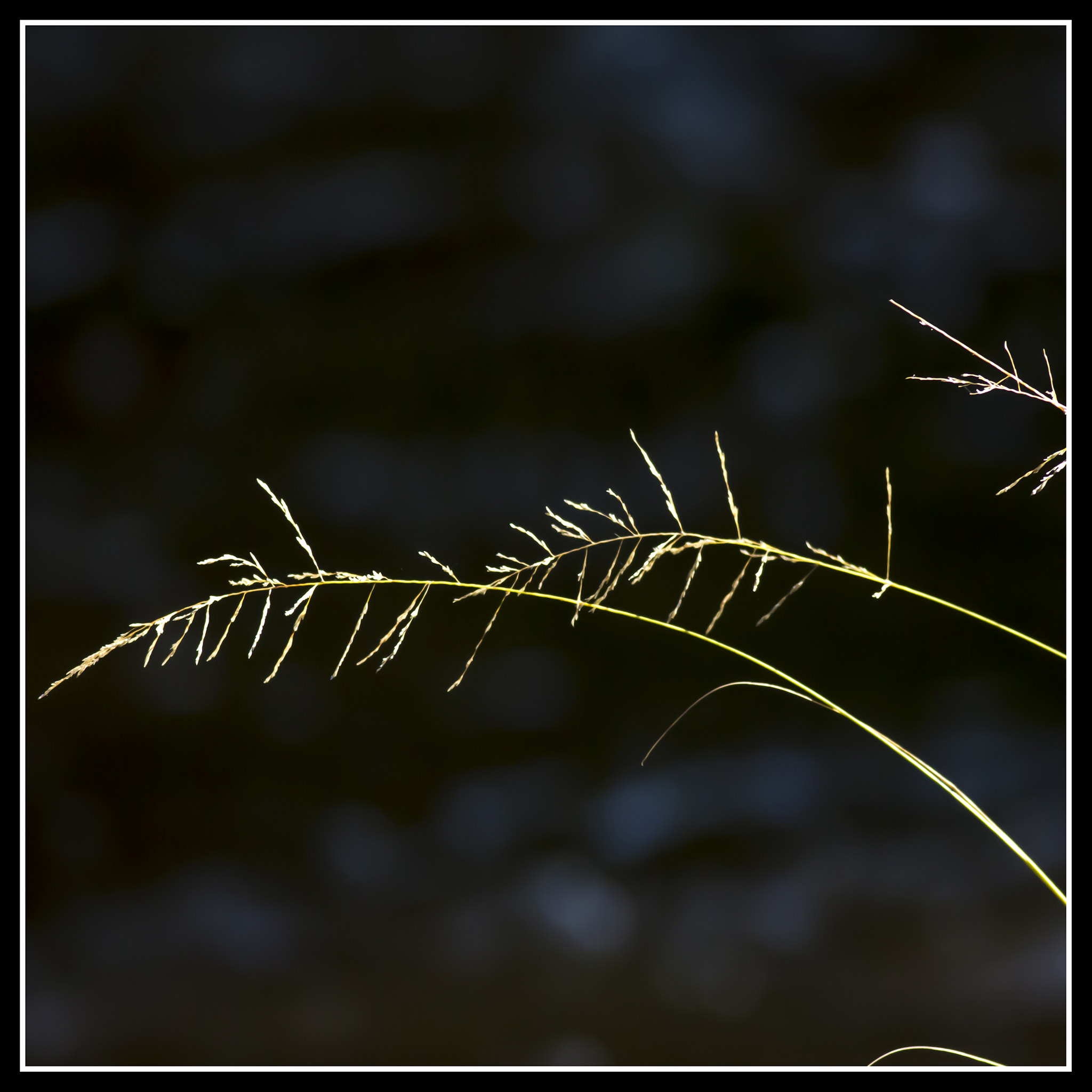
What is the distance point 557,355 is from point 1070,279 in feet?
2.10

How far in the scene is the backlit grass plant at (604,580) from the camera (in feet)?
1.43

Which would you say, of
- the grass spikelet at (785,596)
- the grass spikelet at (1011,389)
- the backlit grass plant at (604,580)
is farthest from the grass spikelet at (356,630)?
the grass spikelet at (1011,389)

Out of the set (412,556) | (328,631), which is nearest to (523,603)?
(412,556)

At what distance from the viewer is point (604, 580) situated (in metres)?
0.48

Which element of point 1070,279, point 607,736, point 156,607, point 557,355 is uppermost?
point 557,355

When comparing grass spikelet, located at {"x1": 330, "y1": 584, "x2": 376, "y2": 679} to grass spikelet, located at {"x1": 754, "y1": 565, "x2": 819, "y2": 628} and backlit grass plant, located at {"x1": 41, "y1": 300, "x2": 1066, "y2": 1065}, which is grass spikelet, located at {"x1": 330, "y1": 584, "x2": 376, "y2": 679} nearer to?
backlit grass plant, located at {"x1": 41, "y1": 300, "x2": 1066, "y2": 1065}

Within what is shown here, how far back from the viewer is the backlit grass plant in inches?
17.2

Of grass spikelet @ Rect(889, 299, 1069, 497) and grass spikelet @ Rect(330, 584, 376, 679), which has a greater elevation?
grass spikelet @ Rect(889, 299, 1069, 497)

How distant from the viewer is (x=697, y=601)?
3.81 feet

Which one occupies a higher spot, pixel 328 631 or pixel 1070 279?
pixel 1070 279

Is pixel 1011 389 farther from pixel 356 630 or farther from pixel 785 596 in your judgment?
pixel 356 630

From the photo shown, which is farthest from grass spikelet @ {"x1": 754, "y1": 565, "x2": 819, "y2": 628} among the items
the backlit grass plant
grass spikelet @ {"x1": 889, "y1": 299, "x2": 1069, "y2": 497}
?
grass spikelet @ {"x1": 889, "y1": 299, "x2": 1069, "y2": 497}

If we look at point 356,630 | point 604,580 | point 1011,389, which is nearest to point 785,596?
point 604,580

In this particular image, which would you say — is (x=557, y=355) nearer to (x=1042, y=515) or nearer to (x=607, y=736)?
(x=607, y=736)
